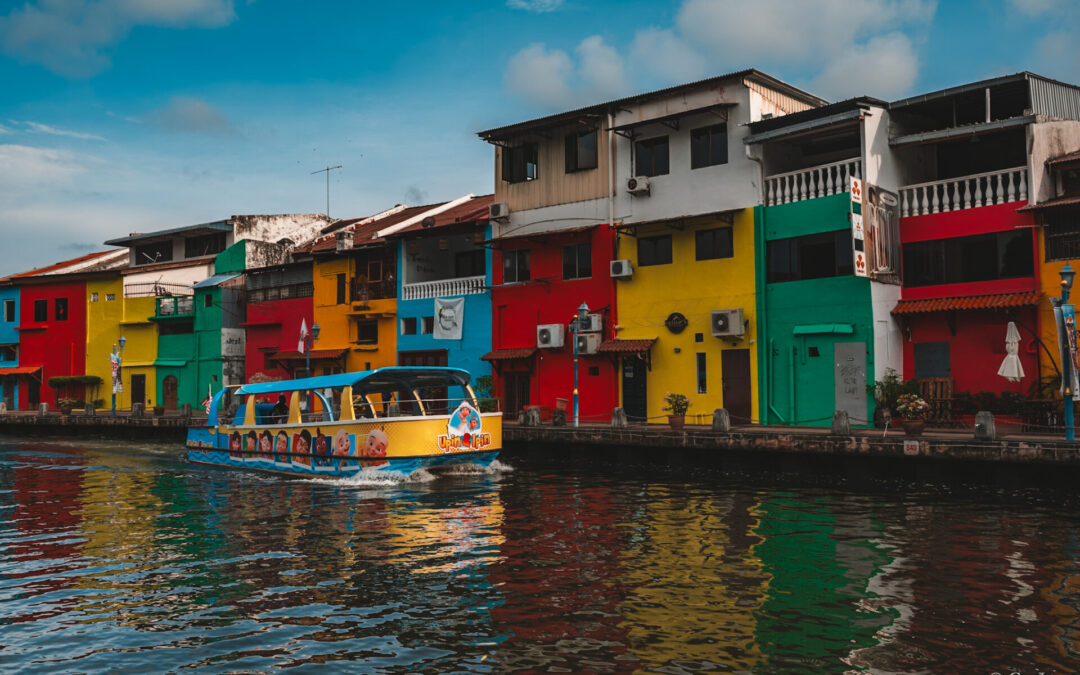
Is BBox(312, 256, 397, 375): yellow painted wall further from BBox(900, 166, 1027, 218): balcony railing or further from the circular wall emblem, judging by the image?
BBox(900, 166, 1027, 218): balcony railing

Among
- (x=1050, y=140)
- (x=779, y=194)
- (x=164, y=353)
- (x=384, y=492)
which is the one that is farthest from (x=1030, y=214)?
(x=164, y=353)

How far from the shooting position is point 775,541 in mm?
13016

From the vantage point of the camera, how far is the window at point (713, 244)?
27516 mm

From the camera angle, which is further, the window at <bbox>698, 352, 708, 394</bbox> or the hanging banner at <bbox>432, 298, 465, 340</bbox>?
the hanging banner at <bbox>432, 298, 465, 340</bbox>

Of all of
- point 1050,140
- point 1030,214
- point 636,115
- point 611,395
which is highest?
point 636,115

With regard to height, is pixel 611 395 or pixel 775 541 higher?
pixel 611 395

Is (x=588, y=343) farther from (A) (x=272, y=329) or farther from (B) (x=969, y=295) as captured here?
(A) (x=272, y=329)

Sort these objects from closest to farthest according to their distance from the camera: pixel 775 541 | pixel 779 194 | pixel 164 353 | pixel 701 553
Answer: pixel 701 553, pixel 775 541, pixel 779 194, pixel 164 353

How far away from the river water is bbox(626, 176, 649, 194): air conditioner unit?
12826 millimetres

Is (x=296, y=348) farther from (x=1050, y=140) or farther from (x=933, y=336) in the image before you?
(x=1050, y=140)

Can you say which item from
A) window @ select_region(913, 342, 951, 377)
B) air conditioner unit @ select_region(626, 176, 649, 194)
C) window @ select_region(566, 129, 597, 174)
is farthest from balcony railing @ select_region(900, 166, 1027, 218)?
window @ select_region(566, 129, 597, 174)

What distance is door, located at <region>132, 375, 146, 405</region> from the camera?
47463 mm

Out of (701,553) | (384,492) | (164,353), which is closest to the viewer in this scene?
(701,553)

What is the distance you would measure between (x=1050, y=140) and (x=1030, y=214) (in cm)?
210
